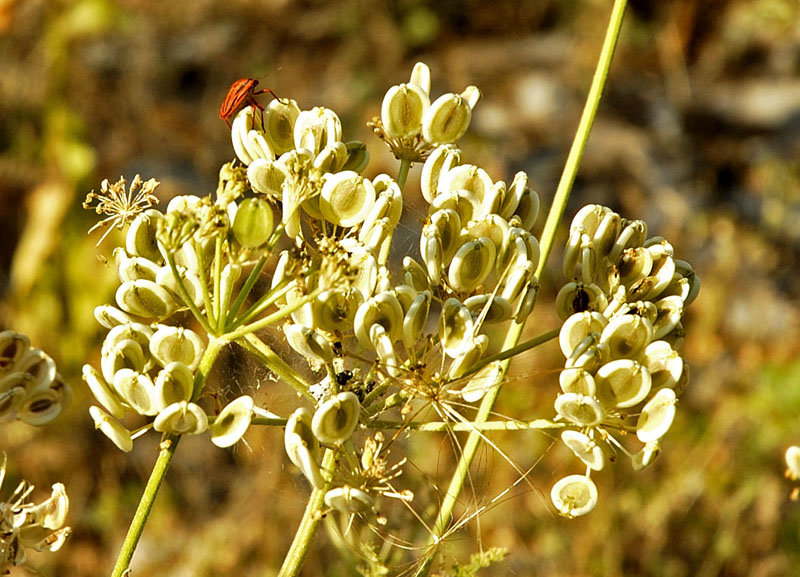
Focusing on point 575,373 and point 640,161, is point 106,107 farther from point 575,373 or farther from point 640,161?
point 575,373

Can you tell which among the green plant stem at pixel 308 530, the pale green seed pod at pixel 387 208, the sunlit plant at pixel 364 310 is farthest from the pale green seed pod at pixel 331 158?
the green plant stem at pixel 308 530

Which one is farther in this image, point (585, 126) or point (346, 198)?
point (585, 126)

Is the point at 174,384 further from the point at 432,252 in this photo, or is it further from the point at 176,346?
the point at 432,252

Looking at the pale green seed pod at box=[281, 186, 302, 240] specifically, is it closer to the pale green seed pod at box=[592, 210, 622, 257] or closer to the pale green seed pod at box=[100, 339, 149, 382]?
the pale green seed pod at box=[100, 339, 149, 382]

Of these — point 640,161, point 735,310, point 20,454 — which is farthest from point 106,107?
point 735,310

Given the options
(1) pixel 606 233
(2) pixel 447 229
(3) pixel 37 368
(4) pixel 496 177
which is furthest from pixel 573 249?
(4) pixel 496 177

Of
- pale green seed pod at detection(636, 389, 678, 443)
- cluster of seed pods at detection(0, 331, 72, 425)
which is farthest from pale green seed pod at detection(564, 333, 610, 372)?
cluster of seed pods at detection(0, 331, 72, 425)
